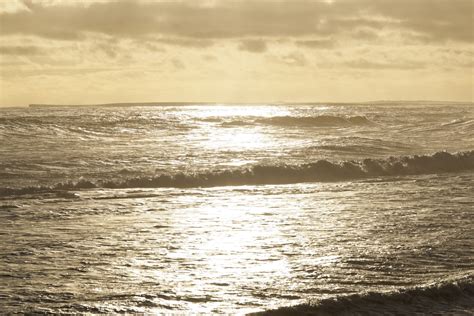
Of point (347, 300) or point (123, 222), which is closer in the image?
point (347, 300)

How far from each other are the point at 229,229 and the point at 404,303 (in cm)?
521

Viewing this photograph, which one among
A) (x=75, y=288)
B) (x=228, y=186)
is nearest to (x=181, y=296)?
(x=75, y=288)

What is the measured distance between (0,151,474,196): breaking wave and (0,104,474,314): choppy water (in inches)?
2.5

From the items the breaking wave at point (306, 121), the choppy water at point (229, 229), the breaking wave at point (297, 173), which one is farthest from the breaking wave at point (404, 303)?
the breaking wave at point (306, 121)

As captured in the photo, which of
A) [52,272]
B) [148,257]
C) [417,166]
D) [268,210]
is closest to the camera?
[52,272]

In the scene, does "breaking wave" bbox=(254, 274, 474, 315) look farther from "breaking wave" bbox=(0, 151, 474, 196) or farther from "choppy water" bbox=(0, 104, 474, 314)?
"breaking wave" bbox=(0, 151, 474, 196)

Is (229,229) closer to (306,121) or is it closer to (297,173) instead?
(297,173)

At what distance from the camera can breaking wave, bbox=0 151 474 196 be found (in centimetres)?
2148

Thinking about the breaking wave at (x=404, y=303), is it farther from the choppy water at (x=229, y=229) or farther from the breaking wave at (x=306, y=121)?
the breaking wave at (x=306, y=121)

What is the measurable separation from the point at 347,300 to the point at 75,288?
145 inches

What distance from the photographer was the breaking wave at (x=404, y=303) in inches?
367

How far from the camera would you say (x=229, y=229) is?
46.9 ft

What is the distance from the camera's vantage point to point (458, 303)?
982 cm

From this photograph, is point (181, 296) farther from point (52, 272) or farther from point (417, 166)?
point (417, 166)
